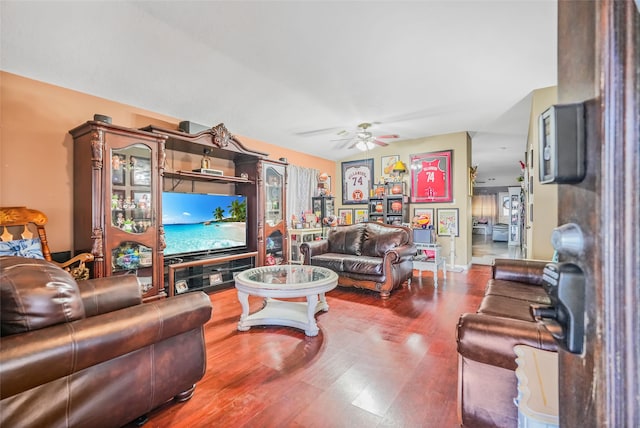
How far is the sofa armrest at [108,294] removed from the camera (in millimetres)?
1735

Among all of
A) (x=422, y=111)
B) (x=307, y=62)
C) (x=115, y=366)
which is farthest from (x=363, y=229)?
(x=115, y=366)

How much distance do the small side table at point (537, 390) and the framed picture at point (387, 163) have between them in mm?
5246

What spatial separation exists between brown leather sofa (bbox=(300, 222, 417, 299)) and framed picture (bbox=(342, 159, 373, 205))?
2.03m

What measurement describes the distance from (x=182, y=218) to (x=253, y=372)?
2.53 metres

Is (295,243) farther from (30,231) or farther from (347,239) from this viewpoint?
(30,231)

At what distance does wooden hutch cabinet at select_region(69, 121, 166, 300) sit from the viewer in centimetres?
291

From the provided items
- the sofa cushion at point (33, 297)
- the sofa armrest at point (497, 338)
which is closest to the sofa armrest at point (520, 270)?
the sofa armrest at point (497, 338)

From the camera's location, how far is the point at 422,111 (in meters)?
4.30

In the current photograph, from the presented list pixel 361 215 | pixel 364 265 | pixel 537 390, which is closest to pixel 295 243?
pixel 361 215

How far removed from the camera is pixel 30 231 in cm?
282

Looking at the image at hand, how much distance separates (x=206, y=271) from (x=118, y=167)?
1.73 metres

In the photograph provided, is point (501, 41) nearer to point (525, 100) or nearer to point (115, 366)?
point (525, 100)

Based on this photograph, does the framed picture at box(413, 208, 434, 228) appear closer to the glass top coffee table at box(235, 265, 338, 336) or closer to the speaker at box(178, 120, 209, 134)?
the glass top coffee table at box(235, 265, 338, 336)

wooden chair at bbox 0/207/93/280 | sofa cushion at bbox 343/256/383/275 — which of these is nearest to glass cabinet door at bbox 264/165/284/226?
sofa cushion at bbox 343/256/383/275
